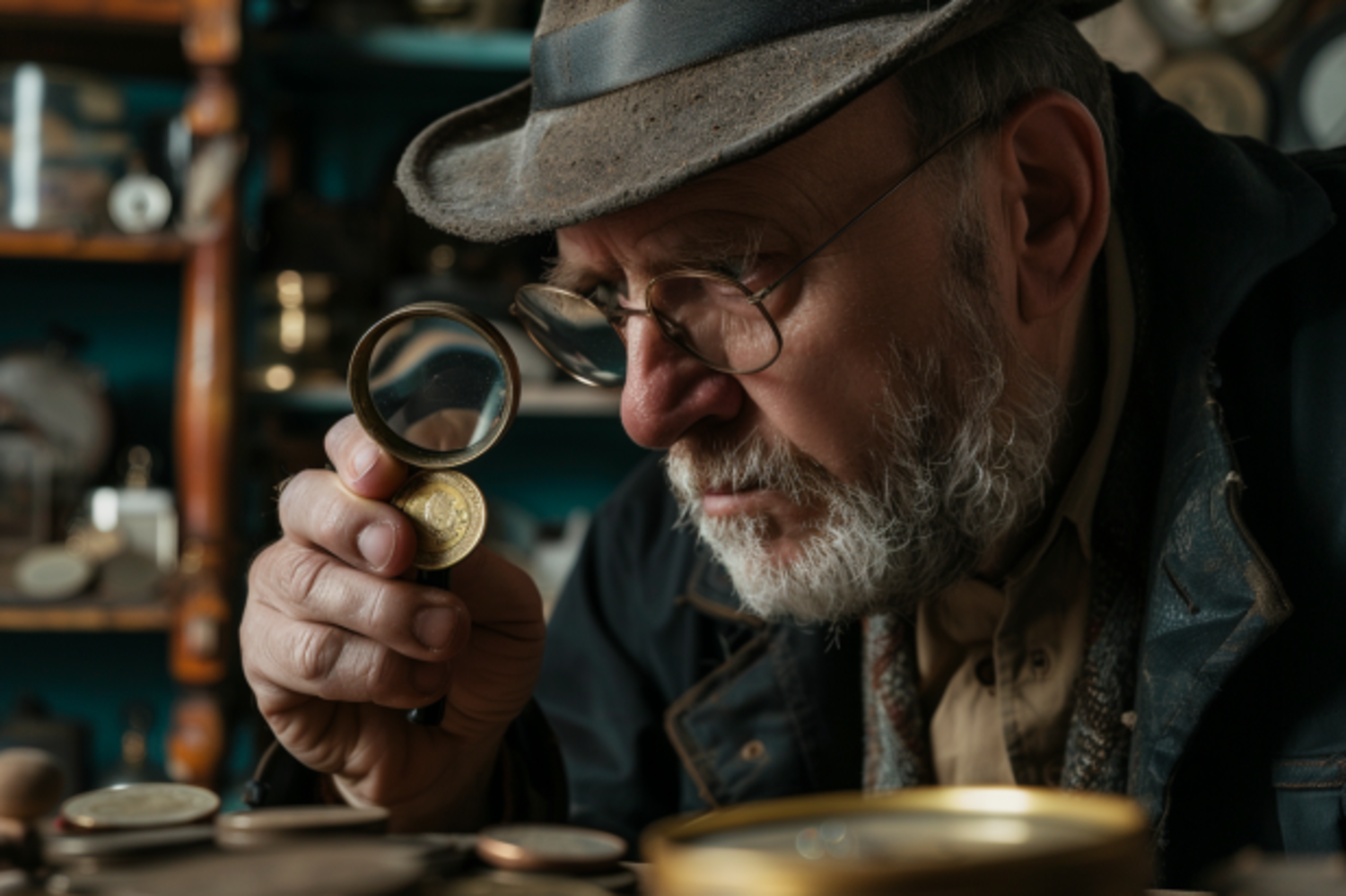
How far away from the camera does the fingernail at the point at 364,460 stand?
0.96 m

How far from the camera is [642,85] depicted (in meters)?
1.01

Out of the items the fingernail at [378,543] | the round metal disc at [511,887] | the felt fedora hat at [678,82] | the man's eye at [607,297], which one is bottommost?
the round metal disc at [511,887]

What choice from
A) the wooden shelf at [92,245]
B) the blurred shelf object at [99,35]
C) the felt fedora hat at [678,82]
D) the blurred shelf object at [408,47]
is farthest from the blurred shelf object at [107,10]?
the felt fedora hat at [678,82]

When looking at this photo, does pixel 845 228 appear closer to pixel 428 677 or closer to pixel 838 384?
pixel 838 384

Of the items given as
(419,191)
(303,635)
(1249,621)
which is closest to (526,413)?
(419,191)

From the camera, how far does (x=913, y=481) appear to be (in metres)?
1.18

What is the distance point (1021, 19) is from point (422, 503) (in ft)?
2.54

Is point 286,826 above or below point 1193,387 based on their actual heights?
below

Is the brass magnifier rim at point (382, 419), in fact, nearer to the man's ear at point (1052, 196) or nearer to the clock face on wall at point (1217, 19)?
the man's ear at point (1052, 196)

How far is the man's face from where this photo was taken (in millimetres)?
1055

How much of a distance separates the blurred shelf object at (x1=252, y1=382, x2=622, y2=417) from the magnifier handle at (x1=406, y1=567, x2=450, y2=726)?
1.57 metres

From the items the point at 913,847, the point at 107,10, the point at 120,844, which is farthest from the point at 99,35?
the point at 913,847

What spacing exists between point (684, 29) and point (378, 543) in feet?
1.69

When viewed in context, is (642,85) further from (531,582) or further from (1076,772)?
(1076,772)
